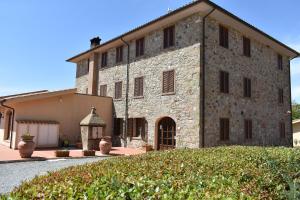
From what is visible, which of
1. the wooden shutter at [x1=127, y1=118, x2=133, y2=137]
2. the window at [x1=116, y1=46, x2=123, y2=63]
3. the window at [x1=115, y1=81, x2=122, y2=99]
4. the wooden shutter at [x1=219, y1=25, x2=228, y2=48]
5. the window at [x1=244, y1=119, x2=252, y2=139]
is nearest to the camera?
the wooden shutter at [x1=219, y1=25, x2=228, y2=48]

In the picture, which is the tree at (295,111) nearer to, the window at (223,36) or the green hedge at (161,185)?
the window at (223,36)

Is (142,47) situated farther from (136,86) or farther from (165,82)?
(165,82)

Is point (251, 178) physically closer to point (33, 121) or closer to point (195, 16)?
point (195, 16)

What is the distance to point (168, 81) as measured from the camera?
1556 centimetres

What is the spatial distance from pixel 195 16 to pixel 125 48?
621cm

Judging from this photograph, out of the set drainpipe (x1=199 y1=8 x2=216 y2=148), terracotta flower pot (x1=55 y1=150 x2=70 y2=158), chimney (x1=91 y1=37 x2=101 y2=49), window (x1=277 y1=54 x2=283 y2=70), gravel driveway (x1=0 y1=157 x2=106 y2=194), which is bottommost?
gravel driveway (x1=0 y1=157 x2=106 y2=194)

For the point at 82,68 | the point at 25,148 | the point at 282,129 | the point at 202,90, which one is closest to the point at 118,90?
the point at 82,68

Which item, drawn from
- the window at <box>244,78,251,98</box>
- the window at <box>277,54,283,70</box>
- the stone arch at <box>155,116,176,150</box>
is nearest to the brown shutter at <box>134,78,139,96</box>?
the stone arch at <box>155,116,176,150</box>

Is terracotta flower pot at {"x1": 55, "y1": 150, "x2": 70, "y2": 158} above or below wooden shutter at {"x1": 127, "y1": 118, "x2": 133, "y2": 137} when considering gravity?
below

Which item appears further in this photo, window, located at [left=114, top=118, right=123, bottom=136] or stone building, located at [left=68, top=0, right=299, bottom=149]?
window, located at [left=114, top=118, right=123, bottom=136]

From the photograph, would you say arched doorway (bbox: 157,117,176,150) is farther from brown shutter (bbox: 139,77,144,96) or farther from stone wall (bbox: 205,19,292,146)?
brown shutter (bbox: 139,77,144,96)

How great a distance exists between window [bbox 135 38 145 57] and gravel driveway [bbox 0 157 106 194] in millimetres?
8195

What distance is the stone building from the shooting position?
14.2 meters

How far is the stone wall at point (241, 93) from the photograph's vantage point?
1451 centimetres
